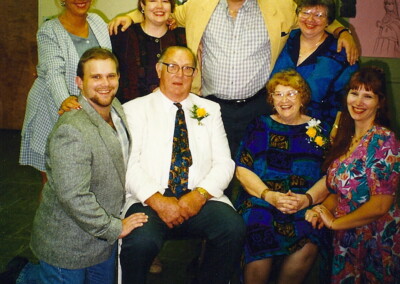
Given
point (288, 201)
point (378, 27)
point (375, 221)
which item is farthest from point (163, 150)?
point (378, 27)

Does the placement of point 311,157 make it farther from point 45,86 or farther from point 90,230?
point 45,86

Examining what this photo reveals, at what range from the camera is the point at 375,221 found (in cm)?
224

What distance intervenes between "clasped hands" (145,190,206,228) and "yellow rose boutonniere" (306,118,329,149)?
764 mm

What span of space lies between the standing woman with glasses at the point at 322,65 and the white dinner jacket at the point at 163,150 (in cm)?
68

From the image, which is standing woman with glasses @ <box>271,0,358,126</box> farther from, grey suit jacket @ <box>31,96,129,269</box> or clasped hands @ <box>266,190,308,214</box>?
grey suit jacket @ <box>31,96,129,269</box>

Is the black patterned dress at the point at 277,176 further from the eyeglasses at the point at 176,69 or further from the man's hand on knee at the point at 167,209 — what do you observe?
the eyeglasses at the point at 176,69

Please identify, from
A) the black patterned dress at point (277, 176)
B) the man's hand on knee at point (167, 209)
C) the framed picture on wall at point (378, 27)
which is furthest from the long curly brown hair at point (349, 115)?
the framed picture on wall at point (378, 27)

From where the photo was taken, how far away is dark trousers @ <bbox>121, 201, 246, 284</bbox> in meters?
2.19

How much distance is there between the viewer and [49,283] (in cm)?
206

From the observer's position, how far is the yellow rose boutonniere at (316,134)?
250 cm

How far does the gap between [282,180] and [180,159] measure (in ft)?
2.09

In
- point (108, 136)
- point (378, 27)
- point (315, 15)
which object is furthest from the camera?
point (378, 27)

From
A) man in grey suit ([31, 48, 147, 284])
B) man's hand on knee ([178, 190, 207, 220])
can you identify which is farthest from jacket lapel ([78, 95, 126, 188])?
man's hand on knee ([178, 190, 207, 220])

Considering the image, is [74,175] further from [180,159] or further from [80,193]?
[180,159]
